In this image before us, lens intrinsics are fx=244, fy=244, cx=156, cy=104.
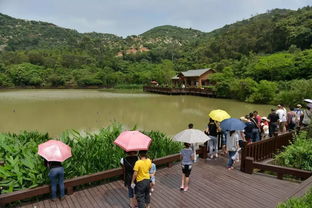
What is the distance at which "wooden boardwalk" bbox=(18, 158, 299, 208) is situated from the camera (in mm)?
4199

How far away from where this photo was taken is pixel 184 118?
54.3ft

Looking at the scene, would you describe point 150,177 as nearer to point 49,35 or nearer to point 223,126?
point 223,126

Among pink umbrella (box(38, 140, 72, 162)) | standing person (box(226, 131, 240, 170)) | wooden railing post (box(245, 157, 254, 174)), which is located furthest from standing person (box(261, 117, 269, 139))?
pink umbrella (box(38, 140, 72, 162))

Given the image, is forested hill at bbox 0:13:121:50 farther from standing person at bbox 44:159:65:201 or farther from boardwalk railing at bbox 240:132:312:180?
standing person at bbox 44:159:65:201

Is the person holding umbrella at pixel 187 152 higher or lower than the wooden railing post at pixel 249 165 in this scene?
higher

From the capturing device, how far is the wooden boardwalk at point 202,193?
4199 millimetres

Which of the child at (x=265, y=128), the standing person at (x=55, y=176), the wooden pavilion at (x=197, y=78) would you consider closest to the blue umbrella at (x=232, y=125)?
the child at (x=265, y=128)

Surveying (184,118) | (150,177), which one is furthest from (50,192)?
(184,118)

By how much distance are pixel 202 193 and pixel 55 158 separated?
8.97 feet

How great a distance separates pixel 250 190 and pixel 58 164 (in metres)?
3.62

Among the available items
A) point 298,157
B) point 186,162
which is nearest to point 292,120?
point 298,157

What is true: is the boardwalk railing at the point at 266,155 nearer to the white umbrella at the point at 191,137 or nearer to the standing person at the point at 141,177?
the white umbrella at the point at 191,137

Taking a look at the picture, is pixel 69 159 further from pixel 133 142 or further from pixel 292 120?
pixel 292 120

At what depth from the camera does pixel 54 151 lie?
411 cm
